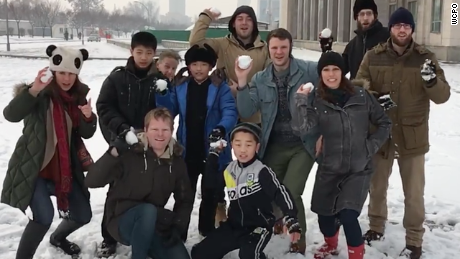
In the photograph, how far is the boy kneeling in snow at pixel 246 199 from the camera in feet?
13.5

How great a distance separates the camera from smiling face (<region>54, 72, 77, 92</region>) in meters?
4.17

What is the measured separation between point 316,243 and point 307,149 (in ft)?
3.48

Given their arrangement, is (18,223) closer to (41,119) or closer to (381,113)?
(41,119)

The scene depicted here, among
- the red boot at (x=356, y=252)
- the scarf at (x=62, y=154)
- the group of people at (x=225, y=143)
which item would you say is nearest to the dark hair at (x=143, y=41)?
the group of people at (x=225, y=143)

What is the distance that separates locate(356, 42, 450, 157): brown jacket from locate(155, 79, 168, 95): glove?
186 cm

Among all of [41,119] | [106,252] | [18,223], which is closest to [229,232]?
[106,252]

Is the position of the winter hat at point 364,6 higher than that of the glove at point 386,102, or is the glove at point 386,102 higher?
the winter hat at point 364,6

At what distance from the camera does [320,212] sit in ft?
13.8

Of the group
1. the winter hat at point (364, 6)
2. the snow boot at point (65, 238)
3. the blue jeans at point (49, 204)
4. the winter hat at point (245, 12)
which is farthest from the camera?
the winter hat at point (364, 6)

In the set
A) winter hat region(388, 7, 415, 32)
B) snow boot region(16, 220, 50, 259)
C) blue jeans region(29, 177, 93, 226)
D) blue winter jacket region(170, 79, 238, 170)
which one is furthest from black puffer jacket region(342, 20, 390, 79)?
snow boot region(16, 220, 50, 259)

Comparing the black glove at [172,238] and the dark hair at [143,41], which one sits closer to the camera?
the black glove at [172,238]

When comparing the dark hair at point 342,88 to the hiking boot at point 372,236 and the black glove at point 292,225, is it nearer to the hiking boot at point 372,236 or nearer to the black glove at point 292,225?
the black glove at point 292,225

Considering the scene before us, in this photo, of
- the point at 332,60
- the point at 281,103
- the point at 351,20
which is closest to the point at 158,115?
the point at 281,103

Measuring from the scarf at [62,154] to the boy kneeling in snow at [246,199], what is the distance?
1.17 m
